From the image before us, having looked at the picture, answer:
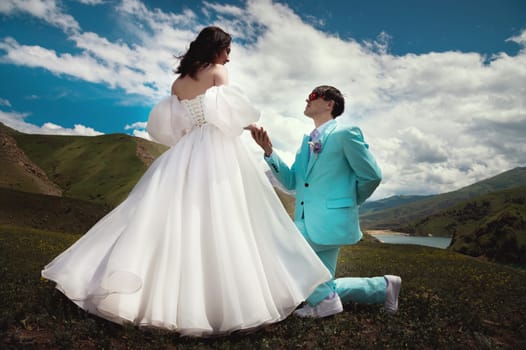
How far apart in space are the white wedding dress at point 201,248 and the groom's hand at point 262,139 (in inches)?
22.4

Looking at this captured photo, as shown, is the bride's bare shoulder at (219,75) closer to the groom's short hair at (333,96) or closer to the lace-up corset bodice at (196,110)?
the lace-up corset bodice at (196,110)

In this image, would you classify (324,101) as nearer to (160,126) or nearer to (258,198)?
(258,198)

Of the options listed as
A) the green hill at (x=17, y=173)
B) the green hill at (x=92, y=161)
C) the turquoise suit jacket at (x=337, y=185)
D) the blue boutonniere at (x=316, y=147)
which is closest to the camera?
the turquoise suit jacket at (x=337, y=185)

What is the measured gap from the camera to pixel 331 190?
5.97 metres

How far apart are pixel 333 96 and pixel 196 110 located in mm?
2378

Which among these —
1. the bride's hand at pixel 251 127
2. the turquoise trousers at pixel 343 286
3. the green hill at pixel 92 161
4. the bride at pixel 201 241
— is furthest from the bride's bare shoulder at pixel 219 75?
the green hill at pixel 92 161

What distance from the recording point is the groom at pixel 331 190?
5.80 metres

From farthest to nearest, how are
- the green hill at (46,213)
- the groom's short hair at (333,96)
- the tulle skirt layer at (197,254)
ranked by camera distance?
the green hill at (46,213) → the groom's short hair at (333,96) → the tulle skirt layer at (197,254)

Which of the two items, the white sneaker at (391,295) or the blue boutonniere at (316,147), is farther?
the white sneaker at (391,295)

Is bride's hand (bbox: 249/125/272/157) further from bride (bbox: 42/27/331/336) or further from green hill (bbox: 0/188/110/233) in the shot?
green hill (bbox: 0/188/110/233)

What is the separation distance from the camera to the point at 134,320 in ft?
15.1

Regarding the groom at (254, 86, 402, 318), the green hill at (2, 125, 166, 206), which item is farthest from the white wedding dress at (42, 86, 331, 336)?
the green hill at (2, 125, 166, 206)

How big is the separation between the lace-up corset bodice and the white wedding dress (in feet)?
0.06

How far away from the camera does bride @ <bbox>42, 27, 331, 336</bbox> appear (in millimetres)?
4590
